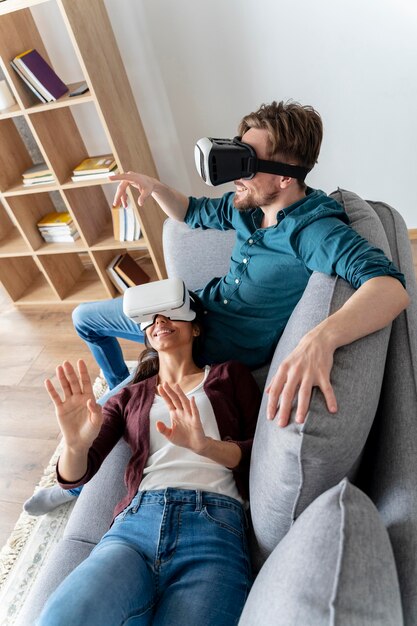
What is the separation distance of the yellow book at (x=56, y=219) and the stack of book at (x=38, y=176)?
0.80ft

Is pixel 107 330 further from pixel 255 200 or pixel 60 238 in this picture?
pixel 60 238

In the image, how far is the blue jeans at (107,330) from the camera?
172 cm

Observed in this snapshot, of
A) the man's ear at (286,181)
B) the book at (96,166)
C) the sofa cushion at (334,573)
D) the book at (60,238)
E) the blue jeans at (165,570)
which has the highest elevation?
the man's ear at (286,181)

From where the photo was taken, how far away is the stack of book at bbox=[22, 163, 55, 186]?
2.32 metres

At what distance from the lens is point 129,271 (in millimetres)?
2549

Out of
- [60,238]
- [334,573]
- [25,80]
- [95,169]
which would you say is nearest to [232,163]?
[334,573]

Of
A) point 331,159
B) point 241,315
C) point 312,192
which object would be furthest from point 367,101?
point 241,315

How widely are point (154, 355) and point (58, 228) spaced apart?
137 centimetres

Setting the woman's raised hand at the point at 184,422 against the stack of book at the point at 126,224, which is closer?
the woman's raised hand at the point at 184,422

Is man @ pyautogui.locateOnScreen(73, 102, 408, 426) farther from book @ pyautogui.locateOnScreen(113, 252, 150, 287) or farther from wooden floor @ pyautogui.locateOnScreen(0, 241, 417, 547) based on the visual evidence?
book @ pyautogui.locateOnScreen(113, 252, 150, 287)

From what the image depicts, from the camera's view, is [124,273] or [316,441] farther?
[124,273]

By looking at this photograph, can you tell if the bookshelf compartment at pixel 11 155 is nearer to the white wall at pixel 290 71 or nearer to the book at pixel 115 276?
the white wall at pixel 290 71

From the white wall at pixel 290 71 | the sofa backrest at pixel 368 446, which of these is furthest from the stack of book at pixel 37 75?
the sofa backrest at pixel 368 446

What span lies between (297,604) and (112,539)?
0.58m
